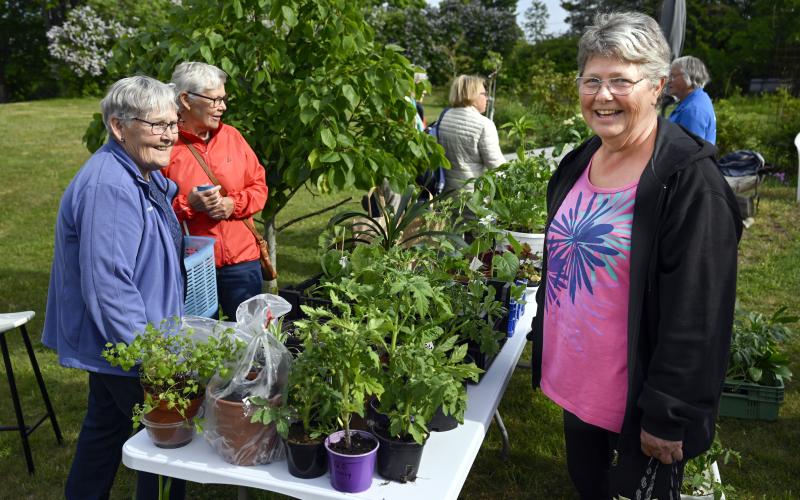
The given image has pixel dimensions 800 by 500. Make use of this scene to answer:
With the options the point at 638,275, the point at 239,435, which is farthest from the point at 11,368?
the point at 638,275

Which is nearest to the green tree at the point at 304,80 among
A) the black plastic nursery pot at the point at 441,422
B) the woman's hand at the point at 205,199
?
the woman's hand at the point at 205,199

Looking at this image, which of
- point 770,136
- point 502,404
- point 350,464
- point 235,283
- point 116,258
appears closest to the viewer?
point 350,464

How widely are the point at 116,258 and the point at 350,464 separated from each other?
3.24ft

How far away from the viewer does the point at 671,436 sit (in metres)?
1.69

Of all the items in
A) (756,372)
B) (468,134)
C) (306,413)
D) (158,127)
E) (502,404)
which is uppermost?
(158,127)

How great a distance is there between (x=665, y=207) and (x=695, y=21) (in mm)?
23947

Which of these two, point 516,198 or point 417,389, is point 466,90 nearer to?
point 516,198

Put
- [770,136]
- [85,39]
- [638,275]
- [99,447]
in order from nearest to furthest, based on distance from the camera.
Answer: [638,275] < [99,447] < [770,136] < [85,39]

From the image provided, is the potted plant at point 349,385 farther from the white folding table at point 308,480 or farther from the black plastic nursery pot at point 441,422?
the black plastic nursery pot at point 441,422

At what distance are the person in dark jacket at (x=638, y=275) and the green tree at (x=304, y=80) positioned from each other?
185cm

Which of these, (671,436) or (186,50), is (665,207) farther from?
(186,50)

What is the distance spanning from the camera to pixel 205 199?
115 inches

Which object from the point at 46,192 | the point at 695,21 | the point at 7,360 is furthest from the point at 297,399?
the point at 695,21

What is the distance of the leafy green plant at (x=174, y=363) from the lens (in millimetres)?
1736
